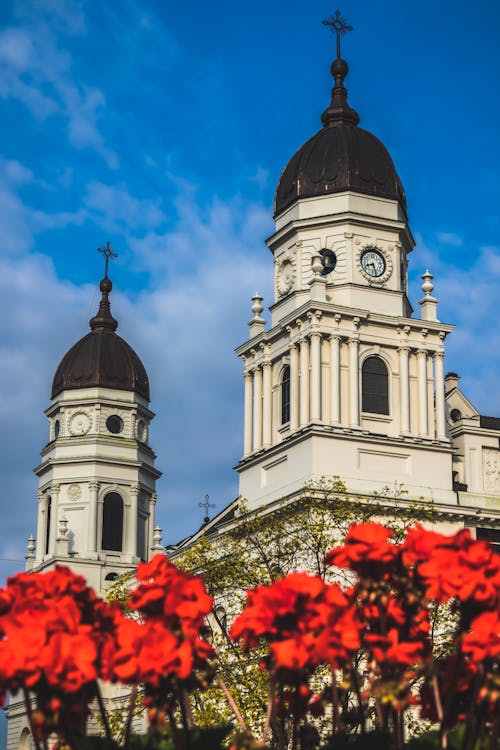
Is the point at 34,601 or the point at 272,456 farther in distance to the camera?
the point at 272,456

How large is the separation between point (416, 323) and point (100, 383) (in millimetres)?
32507

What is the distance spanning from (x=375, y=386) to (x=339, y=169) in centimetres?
1018

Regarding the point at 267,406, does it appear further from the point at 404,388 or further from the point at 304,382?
the point at 404,388

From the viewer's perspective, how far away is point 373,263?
5731 cm

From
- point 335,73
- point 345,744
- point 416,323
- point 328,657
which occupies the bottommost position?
point 345,744

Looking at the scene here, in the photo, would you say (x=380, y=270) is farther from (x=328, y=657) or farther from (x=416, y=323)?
(x=328, y=657)

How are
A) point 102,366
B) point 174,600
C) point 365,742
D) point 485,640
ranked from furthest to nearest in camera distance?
point 102,366 → point 365,742 → point 174,600 → point 485,640

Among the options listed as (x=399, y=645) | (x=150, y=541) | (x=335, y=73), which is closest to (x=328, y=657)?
(x=399, y=645)

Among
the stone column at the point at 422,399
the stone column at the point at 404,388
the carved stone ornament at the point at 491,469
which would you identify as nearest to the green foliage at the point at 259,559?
the stone column at the point at 404,388

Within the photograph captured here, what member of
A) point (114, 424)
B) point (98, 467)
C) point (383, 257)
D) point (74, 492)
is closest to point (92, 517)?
→ point (74, 492)

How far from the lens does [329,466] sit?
5131 centimetres

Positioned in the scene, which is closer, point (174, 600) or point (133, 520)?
point (174, 600)

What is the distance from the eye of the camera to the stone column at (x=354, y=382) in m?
52.9

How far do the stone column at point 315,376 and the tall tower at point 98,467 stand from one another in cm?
2714
